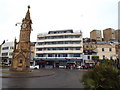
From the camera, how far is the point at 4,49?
2183 inches

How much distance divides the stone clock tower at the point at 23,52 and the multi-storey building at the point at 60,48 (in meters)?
20.4

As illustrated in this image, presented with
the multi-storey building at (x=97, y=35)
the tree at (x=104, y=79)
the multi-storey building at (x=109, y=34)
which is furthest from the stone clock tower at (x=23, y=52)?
the multi-storey building at (x=109, y=34)

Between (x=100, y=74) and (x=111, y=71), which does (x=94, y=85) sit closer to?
(x=100, y=74)

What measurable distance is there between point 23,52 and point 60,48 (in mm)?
22619

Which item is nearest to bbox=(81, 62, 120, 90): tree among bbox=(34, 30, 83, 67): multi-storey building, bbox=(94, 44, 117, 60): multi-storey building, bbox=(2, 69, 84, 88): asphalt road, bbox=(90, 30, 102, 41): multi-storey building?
bbox=(2, 69, 84, 88): asphalt road

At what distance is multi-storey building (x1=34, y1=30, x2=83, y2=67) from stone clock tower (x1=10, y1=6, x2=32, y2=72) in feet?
66.9

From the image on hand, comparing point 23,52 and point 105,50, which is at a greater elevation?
point 105,50

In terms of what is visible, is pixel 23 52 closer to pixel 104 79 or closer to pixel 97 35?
pixel 104 79

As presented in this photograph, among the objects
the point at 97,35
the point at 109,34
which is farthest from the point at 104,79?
the point at 109,34

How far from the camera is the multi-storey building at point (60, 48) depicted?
42.3 meters

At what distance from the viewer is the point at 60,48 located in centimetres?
4453

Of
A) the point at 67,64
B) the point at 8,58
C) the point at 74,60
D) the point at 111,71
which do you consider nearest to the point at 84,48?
the point at 74,60

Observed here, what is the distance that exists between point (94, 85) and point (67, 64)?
3858 cm

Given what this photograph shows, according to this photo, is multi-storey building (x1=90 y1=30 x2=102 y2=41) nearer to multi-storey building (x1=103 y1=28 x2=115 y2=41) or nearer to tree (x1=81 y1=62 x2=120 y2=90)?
multi-storey building (x1=103 y1=28 x2=115 y2=41)
